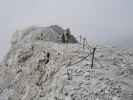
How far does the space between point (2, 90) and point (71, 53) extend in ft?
54.1

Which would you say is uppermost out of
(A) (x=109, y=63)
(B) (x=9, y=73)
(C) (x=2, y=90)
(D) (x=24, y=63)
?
(A) (x=109, y=63)

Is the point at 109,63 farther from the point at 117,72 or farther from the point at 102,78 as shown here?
the point at 102,78

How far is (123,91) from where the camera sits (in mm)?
11938

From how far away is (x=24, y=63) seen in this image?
28344mm

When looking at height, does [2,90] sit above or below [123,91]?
below

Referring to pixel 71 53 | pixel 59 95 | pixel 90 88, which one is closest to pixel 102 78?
pixel 90 88

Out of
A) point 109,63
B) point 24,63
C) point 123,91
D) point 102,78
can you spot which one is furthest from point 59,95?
point 24,63

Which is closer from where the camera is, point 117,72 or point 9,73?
point 117,72

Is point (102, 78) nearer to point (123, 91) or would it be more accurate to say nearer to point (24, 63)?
point (123, 91)

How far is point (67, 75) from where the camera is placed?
1465 cm

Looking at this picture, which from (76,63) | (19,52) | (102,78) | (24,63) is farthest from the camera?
(19,52)

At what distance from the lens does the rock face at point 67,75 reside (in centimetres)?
1227

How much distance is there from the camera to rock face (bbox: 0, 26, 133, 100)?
12.3 meters

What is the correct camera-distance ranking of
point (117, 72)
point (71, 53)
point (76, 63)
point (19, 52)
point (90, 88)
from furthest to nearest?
point (19, 52), point (71, 53), point (76, 63), point (117, 72), point (90, 88)
